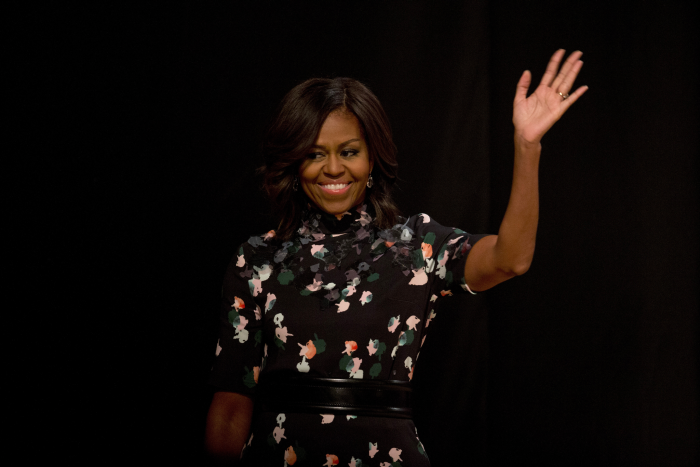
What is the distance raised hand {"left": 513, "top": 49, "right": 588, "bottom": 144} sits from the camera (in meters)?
1.12

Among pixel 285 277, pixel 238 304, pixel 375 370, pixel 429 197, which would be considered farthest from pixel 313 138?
pixel 429 197

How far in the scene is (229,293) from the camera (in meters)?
1.51

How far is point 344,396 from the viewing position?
1.35 metres

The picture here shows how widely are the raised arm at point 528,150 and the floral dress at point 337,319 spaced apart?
0.15m

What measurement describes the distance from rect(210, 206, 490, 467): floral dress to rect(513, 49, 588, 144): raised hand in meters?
0.31

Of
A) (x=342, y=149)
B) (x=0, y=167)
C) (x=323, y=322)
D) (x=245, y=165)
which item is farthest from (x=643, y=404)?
(x=0, y=167)

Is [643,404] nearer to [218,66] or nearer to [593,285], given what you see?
[593,285]

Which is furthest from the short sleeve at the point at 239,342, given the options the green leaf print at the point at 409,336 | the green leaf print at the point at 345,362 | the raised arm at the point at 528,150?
the raised arm at the point at 528,150

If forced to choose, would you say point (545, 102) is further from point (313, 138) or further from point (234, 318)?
point (234, 318)

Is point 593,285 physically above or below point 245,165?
below

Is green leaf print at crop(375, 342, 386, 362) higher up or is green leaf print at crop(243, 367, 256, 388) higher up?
green leaf print at crop(375, 342, 386, 362)

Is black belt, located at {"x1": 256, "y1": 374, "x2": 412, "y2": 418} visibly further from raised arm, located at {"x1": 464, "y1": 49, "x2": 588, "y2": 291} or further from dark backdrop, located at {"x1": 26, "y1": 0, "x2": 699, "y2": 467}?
dark backdrop, located at {"x1": 26, "y1": 0, "x2": 699, "y2": 467}

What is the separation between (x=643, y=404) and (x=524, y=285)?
0.47m

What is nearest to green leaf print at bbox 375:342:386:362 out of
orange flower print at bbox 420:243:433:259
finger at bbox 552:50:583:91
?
orange flower print at bbox 420:243:433:259
